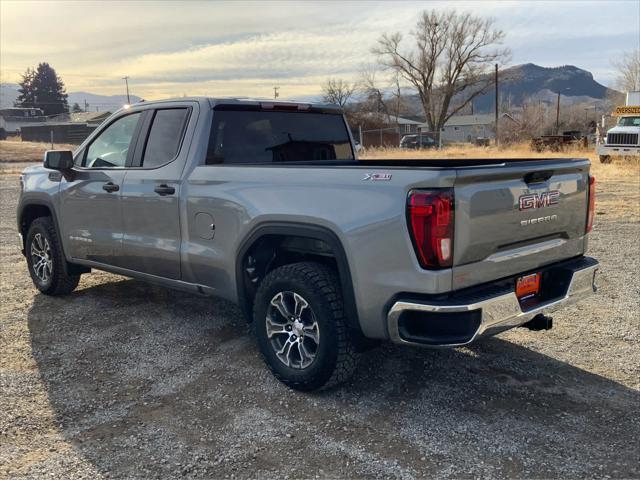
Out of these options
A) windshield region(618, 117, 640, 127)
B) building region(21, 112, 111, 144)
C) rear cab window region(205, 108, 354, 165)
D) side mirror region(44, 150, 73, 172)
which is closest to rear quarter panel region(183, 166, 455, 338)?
rear cab window region(205, 108, 354, 165)

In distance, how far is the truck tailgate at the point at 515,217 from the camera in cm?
315

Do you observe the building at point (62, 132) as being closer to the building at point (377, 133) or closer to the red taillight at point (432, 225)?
the building at point (377, 133)

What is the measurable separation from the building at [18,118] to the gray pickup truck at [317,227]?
90.3 metres

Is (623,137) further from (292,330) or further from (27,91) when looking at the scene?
(27,91)

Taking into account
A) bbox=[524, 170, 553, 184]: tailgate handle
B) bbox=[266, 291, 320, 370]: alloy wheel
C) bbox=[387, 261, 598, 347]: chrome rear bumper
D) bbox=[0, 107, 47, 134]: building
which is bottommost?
bbox=[266, 291, 320, 370]: alloy wheel

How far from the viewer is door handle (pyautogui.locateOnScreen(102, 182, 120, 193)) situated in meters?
4.92

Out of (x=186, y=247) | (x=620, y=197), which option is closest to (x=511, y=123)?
(x=620, y=197)

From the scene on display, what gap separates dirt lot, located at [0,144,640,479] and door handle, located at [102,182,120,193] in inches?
46.9

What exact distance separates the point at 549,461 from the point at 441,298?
0.97 metres

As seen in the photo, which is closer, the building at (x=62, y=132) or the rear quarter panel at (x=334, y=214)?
the rear quarter panel at (x=334, y=214)

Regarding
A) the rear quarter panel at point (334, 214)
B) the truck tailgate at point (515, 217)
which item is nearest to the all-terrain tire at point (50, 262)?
the rear quarter panel at point (334, 214)

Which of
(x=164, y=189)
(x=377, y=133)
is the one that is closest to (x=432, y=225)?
(x=164, y=189)

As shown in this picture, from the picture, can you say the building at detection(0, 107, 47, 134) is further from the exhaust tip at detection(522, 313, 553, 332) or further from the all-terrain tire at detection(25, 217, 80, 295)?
the exhaust tip at detection(522, 313, 553, 332)

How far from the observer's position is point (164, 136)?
4699 millimetres
